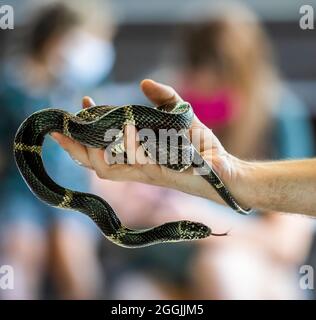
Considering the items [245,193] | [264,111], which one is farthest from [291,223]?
[245,193]

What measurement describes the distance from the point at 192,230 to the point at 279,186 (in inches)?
7.5

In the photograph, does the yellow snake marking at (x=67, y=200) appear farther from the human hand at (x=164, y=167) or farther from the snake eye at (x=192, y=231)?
the snake eye at (x=192, y=231)

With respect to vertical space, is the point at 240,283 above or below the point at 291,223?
below

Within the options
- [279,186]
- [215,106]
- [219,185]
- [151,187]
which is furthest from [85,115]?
[215,106]

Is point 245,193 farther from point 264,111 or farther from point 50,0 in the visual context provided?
point 50,0

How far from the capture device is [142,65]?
8.35ft

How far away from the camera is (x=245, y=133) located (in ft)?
6.37

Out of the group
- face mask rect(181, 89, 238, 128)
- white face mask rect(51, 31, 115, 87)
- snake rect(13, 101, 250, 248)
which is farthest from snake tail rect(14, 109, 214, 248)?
white face mask rect(51, 31, 115, 87)

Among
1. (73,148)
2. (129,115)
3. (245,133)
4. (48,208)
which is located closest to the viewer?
(129,115)

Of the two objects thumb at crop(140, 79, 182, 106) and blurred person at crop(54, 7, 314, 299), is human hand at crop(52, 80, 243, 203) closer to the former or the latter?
thumb at crop(140, 79, 182, 106)

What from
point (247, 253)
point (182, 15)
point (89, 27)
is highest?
point (182, 15)

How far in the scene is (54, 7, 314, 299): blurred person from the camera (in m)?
1.95

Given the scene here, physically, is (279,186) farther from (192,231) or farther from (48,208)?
(48,208)

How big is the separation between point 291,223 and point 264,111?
0.31m
